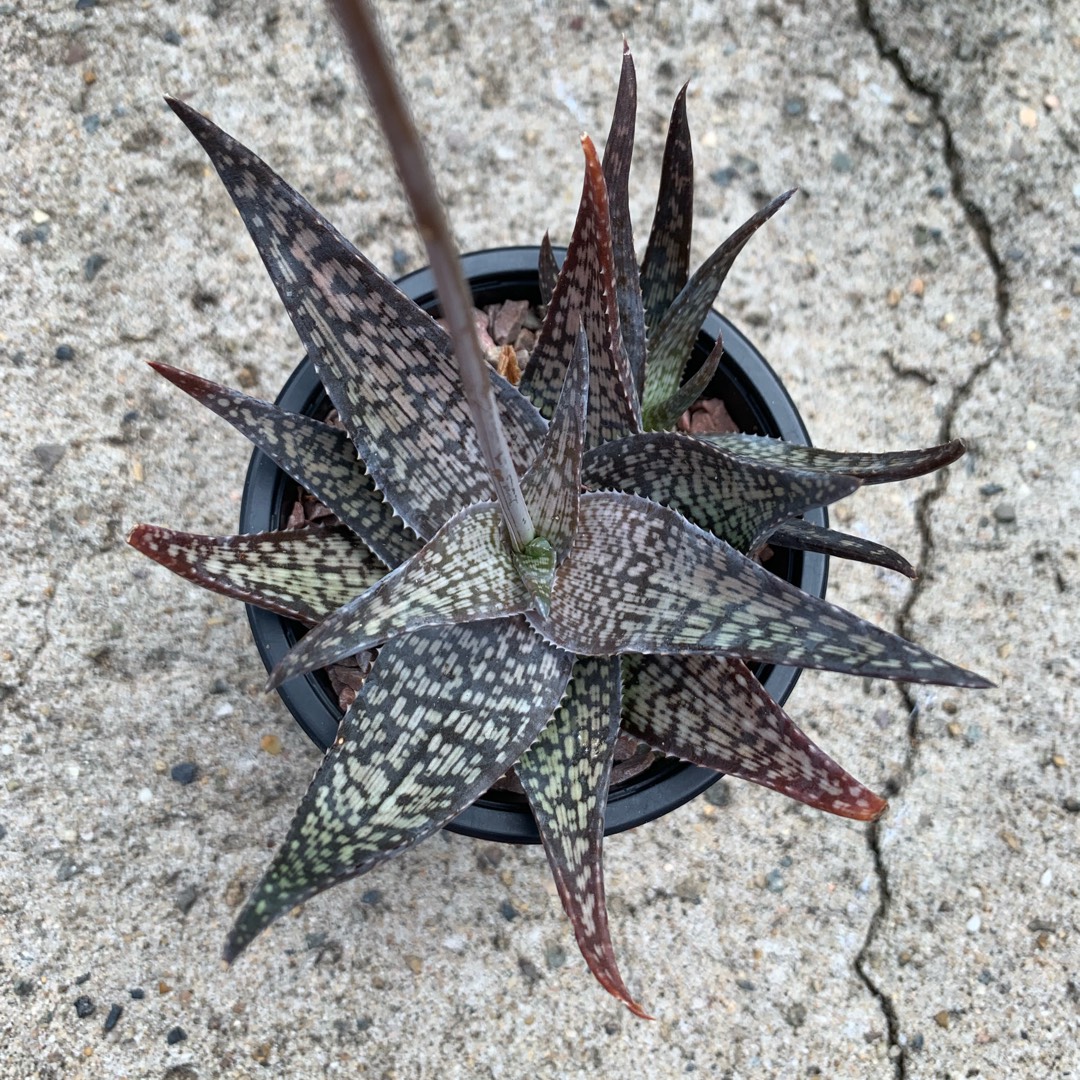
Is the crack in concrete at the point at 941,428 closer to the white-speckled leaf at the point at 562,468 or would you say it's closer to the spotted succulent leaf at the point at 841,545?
the spotted succulent leaf at the point at 841,545

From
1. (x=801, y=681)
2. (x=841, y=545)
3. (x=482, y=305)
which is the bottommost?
(x=801, y=681)

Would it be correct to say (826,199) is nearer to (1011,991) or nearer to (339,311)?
(339,311)

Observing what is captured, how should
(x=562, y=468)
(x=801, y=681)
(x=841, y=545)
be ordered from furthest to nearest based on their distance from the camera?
(x=801, y=681)
(x=841, y=545)
(x=562, y=468)

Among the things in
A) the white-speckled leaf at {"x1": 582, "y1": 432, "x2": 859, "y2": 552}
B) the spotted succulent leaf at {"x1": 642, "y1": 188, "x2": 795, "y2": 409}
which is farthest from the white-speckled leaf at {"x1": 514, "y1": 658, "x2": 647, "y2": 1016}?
the spotted succulent leaf at {"x1": 642, "y1": 188, "x2": 795, "y2": 409}

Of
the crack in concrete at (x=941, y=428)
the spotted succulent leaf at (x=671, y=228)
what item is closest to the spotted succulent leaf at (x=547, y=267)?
the spotted succulent leaf at (x=671, y=228)

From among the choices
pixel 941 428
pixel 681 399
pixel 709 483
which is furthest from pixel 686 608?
pixel 941 428

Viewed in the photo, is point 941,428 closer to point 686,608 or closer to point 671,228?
point 671,228

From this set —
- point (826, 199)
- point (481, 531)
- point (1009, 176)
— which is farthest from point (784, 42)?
point (481, 531)
